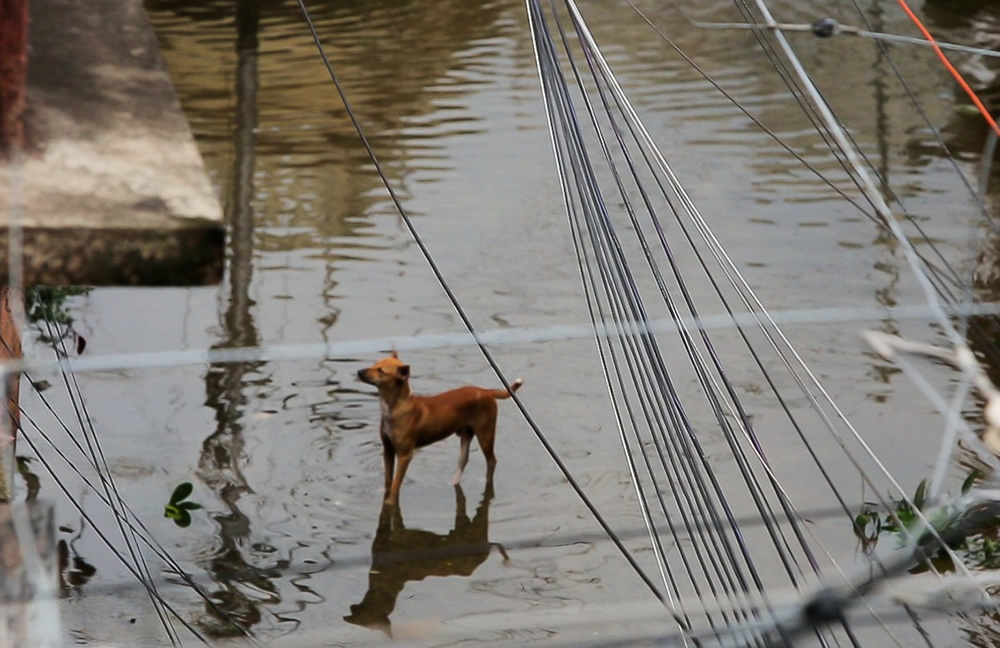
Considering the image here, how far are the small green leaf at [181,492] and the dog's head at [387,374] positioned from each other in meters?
0.67

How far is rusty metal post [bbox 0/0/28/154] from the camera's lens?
1.56 metres

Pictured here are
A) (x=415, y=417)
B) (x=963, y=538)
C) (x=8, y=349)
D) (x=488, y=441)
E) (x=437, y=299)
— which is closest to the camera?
(x=8, y=349)

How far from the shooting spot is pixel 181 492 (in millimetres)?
4398

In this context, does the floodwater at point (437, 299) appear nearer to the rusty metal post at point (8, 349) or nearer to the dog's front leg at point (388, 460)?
the dog's front leg at point (388, 460)

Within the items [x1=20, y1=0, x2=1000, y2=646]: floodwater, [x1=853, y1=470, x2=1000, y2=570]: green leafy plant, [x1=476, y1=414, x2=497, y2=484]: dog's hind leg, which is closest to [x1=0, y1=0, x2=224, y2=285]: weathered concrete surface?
[x1=20, y1=0, x2=1000, y2=646]: floodwater

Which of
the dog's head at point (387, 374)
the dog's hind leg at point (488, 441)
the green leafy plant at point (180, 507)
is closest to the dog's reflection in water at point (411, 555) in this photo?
the dog's hind leg at point (488, 441)

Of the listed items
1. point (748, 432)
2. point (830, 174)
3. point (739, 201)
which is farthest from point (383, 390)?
point (830, 174)

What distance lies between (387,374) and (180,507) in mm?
794

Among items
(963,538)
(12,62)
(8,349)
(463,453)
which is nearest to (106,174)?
(12,62)

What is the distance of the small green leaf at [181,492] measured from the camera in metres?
4.39

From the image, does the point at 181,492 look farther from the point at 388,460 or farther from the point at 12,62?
the point at 12,62

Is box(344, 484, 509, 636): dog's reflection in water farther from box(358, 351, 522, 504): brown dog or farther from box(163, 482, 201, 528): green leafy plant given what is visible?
box(163, 482, 201, 528): green leafy plant

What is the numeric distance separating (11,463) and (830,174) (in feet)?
19.0

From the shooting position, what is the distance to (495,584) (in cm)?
409
